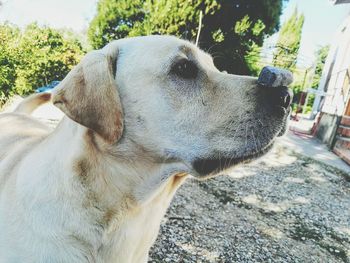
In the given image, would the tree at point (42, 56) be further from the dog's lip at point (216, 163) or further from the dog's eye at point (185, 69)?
the dog's lip at point (216, 163)

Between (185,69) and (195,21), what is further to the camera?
(195,21)

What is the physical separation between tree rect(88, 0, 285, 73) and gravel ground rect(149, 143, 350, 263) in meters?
10.2

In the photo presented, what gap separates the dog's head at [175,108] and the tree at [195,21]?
14446 mm

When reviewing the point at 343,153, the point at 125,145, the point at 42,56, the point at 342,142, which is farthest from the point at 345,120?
the point at 125,145

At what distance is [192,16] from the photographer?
16266 mm

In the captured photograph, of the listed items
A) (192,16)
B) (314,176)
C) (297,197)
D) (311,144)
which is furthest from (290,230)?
(192,16)

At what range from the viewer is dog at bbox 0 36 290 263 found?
1813 millimetres

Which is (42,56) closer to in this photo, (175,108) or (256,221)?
(256,221)

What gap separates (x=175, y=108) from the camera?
193 cm

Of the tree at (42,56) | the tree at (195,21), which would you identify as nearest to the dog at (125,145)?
the tree at (42,56)

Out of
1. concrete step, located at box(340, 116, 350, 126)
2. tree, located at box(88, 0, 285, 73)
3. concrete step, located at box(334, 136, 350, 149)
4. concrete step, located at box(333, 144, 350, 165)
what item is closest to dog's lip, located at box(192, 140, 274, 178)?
concrete step, located at box(333, 144, 350, 165)

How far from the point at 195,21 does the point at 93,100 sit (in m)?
15.7

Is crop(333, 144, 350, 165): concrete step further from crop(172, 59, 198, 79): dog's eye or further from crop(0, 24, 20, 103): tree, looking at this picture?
crop(0, 24, 20, 103): tree

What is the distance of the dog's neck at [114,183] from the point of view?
183 cm
